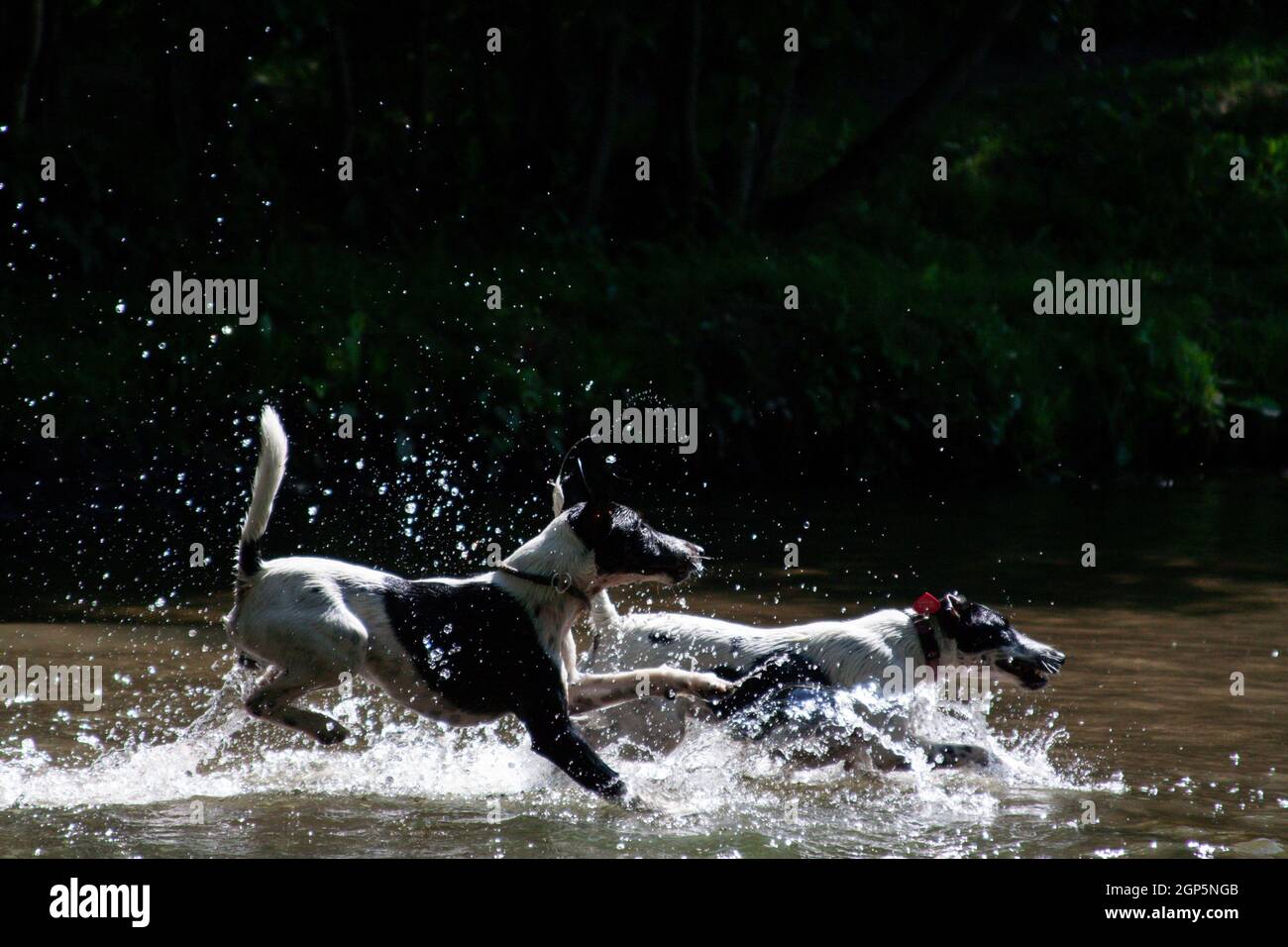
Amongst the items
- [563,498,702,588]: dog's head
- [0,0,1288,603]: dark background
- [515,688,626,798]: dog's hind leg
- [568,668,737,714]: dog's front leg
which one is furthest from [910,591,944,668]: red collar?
[0,0,1288,603]: dark background

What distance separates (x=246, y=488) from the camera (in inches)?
479

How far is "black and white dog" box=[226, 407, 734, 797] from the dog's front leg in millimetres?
210

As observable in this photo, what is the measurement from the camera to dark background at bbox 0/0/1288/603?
12695mm

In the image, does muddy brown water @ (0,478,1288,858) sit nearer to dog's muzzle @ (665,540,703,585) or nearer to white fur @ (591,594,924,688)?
white fur @ (591,594,924,688)

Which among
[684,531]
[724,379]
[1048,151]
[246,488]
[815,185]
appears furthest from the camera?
[1048,151]

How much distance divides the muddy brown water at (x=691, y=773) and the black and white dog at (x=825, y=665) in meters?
0.12

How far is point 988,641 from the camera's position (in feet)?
20.5

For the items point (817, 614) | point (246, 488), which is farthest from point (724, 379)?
point (817, 614)

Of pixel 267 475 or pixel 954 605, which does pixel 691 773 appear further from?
pixel 267 475

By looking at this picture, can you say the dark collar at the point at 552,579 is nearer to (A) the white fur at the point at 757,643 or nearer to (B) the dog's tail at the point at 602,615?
(A) the white fur at the point at 757,643

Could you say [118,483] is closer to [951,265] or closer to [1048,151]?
[951,265]

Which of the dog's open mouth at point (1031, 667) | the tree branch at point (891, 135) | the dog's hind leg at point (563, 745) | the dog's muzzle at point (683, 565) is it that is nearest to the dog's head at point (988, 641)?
the dog's open mouth at point (1031, 667)

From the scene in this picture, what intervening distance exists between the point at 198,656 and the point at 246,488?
454cm

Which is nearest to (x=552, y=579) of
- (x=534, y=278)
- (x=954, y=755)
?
(x=954, y=755)
